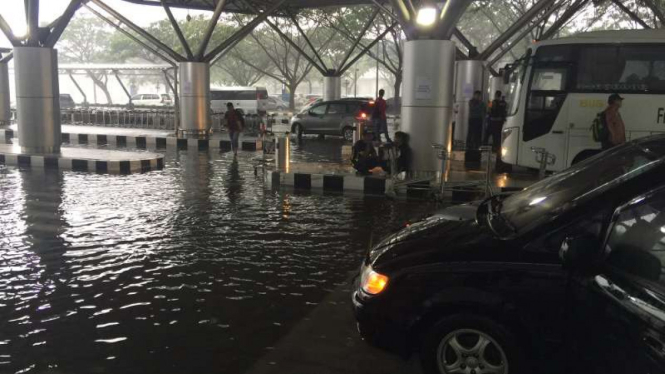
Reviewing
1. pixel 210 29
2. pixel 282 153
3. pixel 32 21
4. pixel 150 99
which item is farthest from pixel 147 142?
pixel 150 99

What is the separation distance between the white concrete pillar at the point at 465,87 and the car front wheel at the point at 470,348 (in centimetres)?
1586

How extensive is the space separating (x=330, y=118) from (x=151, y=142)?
656 centimetres

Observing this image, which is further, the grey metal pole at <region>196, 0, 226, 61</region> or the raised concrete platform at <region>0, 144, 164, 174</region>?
the grey metal pole at <region>196, 0, 226, 61</region>

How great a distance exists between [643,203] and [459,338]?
4.15ft

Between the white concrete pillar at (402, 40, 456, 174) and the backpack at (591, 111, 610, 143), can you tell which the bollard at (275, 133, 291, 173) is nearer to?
the white concrete pillar at (402, 40, 456, 174)

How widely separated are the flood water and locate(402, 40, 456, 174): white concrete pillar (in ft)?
5.02

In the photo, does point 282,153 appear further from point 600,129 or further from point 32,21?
point 32,21

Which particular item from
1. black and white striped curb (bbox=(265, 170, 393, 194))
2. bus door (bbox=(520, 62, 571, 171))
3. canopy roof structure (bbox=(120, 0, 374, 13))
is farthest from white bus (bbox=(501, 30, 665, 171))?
canopy roof structure (bbox=(120, 0, 374, 13))

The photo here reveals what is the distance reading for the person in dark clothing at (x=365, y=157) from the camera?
1130 cm

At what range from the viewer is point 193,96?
2059 cm

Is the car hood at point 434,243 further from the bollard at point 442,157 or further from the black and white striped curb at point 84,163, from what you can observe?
the black and white striped curb at point 84,163

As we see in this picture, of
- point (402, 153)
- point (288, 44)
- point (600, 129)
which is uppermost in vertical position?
point (288, 44)

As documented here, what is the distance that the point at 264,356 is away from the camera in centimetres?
409

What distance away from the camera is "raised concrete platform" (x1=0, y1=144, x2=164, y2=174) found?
→ 1298 cm
